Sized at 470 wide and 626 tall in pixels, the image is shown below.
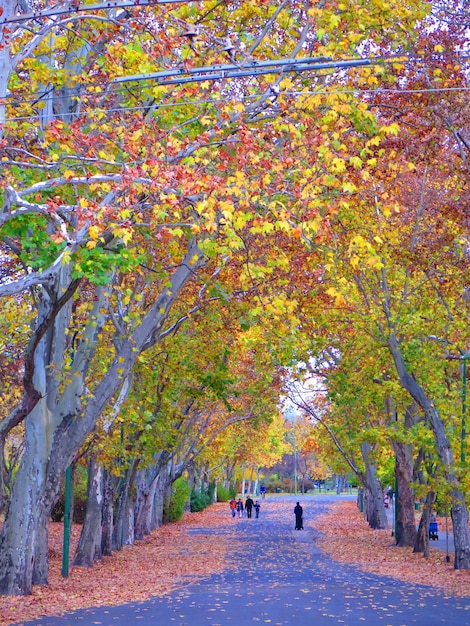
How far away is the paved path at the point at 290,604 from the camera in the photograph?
14.2 m

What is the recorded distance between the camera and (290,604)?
1636 centimetres

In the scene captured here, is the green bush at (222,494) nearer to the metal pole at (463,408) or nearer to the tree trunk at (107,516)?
the tree trunk at (107,516)

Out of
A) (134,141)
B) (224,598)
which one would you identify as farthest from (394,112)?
(224,598)

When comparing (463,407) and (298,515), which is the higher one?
(463,407)

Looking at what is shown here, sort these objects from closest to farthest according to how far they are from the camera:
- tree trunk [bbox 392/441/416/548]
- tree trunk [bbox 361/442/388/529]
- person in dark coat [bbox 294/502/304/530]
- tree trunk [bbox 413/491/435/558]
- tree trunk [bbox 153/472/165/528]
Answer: tree trunk [bbox 413/491/435/558], tree trunk [bbox 392/441/416/548], tree trunk [bbox 361/442/388/529], person in dark coat [bbox 294/502/304/530], tree trunk [bbox 153/472/165/528]

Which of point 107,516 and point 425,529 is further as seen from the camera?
point 425,529

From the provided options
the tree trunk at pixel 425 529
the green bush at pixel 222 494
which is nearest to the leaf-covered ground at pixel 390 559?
the tree trunk at pixel 425 529

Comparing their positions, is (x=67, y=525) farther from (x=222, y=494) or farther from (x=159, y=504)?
(x=222, y=494)

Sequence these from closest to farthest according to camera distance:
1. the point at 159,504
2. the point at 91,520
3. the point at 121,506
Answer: the point at 91,520
the point at 121,506
the point at 159,504

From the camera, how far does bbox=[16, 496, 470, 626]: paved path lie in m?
14.2

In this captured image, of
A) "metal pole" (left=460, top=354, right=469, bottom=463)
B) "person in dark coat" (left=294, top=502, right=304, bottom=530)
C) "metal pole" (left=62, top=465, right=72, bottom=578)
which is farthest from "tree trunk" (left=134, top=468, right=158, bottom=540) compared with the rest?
"metal pole" (left=460, top=354, right=469, bottom=463)

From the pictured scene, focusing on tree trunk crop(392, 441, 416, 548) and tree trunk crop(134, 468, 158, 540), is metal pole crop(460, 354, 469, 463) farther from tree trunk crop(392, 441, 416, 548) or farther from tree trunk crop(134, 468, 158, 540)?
tree trunk crop(134, 468, 158, 540)

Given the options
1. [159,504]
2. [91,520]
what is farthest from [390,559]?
[159,504]

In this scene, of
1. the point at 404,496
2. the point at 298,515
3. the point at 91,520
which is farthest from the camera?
the point at 298,515
